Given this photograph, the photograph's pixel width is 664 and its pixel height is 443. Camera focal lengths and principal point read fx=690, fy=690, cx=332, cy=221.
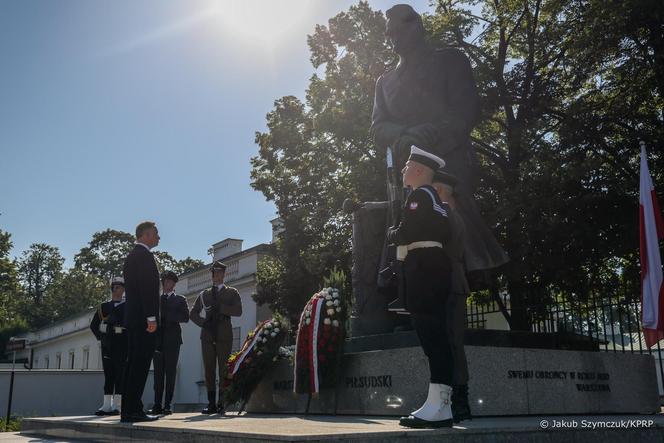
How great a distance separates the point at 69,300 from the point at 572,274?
195 feet

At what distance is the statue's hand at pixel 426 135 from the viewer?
7.25m

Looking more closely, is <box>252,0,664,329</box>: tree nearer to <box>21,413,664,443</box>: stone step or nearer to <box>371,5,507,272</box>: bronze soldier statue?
<box>371,5,507,272</box>: bronze soldier statue

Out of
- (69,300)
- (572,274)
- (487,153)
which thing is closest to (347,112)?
(487,153)

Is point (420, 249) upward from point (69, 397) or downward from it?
upward

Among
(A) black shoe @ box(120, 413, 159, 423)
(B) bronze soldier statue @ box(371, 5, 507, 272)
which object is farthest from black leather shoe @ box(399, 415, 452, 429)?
(A) black shoe @ box(120, 413, 159, 423)

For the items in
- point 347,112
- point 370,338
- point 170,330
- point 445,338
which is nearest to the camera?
point 445,338

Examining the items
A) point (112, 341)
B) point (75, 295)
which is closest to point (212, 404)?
point (112, 341)

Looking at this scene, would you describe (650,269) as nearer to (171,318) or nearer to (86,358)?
(171,318)

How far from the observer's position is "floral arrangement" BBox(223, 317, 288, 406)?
8.42 m

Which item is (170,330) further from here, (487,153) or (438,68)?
(487,153)

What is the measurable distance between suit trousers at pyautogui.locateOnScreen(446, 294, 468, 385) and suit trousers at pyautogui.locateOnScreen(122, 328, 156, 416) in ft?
10.2

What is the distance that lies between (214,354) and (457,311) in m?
4.78

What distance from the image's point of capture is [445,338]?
4.66 metres

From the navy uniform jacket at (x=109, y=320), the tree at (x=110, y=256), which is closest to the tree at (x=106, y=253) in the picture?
the tree at (x=110, y=256)
